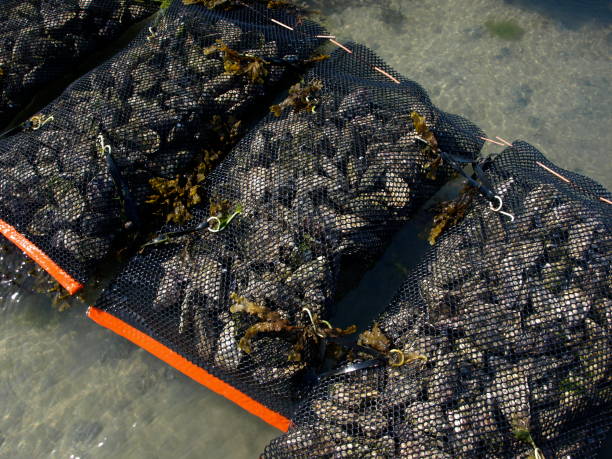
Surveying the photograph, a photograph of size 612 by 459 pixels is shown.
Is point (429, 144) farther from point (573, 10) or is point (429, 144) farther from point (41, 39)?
point (573, 10)

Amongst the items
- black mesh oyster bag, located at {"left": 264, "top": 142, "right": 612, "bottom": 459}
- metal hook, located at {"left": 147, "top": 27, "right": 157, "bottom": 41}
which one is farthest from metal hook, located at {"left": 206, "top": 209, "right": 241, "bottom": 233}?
metal hook, located at {"left": 147, "top": 27, "right": 157, "bottom": 41}

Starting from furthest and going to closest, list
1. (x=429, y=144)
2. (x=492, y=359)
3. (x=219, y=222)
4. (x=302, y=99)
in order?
(x=302, y=99) → (x=429, y=144) → (x=219, y=222) → (x=492, y=359)


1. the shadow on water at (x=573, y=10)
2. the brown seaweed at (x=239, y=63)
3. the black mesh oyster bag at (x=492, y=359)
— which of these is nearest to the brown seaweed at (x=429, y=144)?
the black mesh oyster bag at (x=492, y=359)

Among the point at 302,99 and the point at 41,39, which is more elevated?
the point at 302,99

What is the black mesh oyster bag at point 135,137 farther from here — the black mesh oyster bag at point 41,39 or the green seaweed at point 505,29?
the green seaweed at point 505,29

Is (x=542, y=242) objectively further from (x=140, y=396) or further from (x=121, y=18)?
(x=121, y=18)

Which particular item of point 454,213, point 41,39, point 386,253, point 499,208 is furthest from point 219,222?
point 41,39

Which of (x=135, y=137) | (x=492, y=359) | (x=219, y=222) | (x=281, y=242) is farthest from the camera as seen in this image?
(x=135, y=137)
